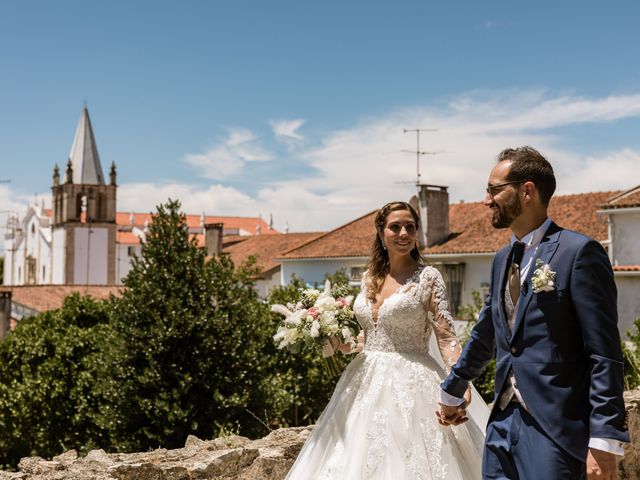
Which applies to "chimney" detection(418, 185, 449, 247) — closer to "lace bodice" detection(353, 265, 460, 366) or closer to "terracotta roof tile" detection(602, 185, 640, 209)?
"terracotta roof tile" detection(602, 185, 640, 209)

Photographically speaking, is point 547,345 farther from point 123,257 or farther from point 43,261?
point 43,261

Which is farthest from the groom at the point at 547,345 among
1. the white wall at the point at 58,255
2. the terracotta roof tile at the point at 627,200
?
the white wall at the point at 58,255

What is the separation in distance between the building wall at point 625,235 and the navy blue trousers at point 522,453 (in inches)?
844

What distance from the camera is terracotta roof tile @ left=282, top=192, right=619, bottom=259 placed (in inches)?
1057

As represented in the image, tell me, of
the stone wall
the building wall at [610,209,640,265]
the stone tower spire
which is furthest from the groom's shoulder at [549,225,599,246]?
the stone tower spire

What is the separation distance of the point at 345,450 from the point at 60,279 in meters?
91.2

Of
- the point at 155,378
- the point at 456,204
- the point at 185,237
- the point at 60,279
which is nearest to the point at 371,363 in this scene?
the point at 155,378

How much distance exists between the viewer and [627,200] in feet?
76.3

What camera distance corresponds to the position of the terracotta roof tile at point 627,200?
22.9 metres

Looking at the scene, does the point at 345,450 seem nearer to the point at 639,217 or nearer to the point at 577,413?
the point at 577,413

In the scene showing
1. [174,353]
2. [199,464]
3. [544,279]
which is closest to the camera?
[544,279]

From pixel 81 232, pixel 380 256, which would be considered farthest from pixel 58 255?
pixel 380 256

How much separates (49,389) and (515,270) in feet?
49.3

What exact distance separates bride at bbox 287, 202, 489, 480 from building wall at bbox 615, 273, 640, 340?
18.8 meters
